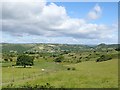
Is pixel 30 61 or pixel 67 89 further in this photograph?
pixel 30 61

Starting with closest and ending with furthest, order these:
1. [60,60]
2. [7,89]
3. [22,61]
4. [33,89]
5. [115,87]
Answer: [33,89]
[7,89]
[115,87]
[22,61]
[60,60]

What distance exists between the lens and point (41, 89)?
29281mm

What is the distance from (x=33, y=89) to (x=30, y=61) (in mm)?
106498

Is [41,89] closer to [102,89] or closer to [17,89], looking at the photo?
[17,89]

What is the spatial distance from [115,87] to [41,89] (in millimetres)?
10296

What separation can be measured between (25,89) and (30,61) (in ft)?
346

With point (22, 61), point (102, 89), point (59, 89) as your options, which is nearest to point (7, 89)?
point (59, 89)

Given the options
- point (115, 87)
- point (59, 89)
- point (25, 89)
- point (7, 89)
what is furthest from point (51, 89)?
point (115, 87)

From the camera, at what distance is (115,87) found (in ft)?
109

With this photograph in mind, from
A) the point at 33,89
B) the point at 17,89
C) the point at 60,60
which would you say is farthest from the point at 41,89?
the point at 60,60

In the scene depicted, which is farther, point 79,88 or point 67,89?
point 79,88

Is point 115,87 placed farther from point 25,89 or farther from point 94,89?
point 25,89

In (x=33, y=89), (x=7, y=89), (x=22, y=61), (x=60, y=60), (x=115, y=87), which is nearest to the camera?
(x=33, y=89)

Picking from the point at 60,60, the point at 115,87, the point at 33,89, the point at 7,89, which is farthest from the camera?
the point at 60,60
